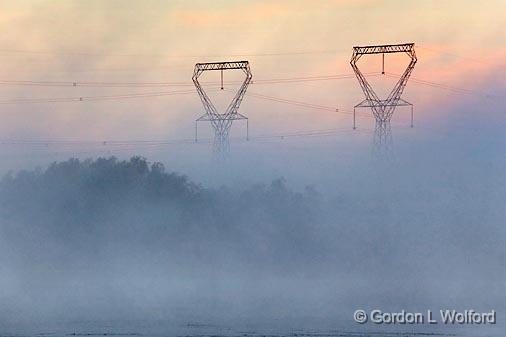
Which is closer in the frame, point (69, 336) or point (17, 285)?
point (69, 336)

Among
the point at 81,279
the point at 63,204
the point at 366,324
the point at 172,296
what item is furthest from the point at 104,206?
the point at 366,324

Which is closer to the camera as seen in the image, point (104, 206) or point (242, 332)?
point (242, 332)

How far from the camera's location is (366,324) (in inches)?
5103

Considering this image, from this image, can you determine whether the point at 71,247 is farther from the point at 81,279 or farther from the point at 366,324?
the point at 366,324

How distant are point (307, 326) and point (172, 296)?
25.6m

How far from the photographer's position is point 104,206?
19512 cm

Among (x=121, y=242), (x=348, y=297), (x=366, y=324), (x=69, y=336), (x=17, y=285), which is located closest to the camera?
(x=69, y=336)

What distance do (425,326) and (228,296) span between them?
25542mm

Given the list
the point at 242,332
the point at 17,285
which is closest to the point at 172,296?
the point at 17,285

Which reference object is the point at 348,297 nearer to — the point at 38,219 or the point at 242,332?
the point at 242,332

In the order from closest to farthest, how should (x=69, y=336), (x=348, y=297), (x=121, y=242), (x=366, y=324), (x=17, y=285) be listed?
(x=69, y=336) < (x=366, y=324) < (x=348, y=297) < (x=17, y=285) < (x=121, y=242)
